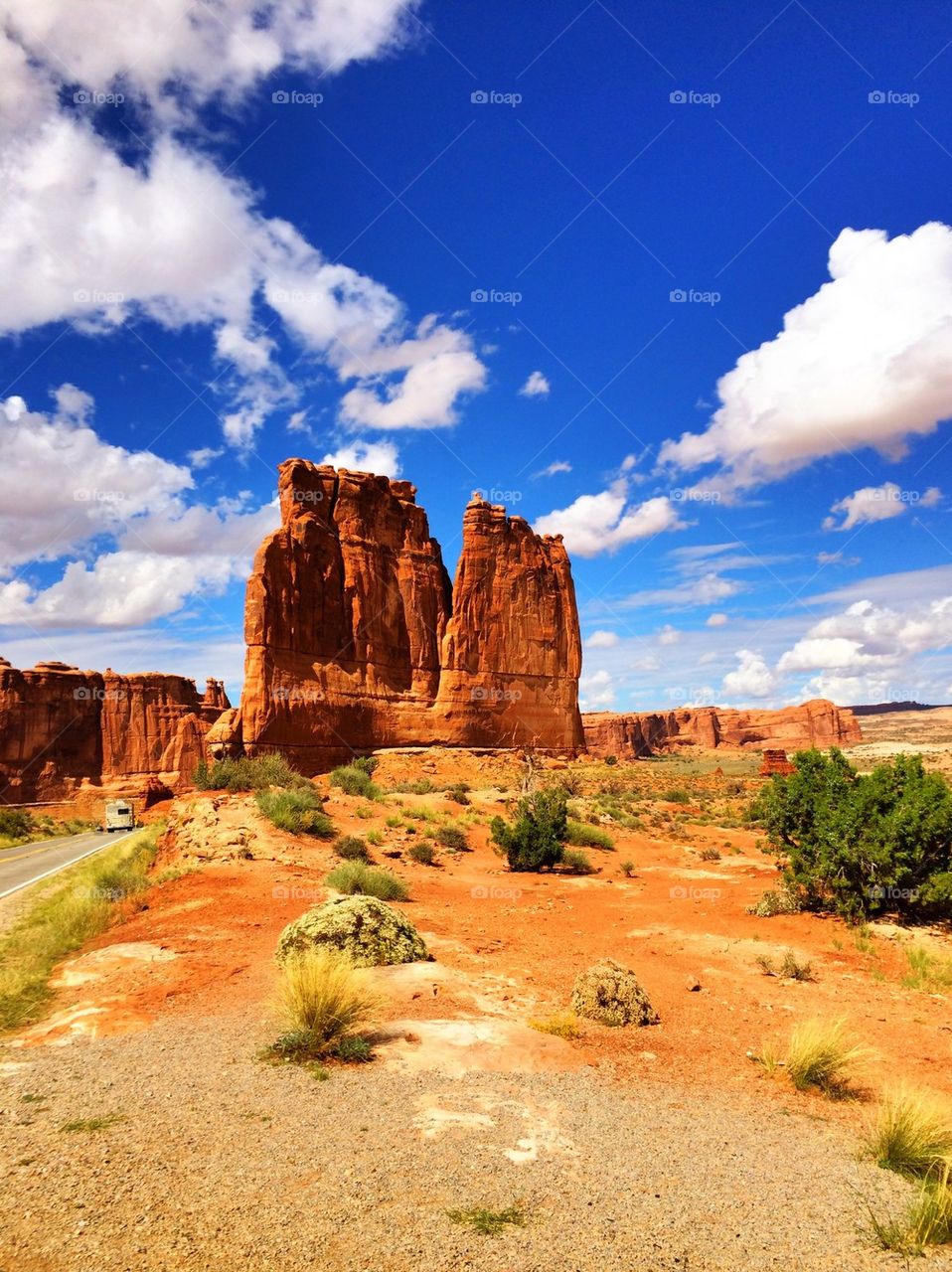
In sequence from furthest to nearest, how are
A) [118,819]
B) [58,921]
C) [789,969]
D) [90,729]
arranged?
[90,729] → [118,819] → [58,921] → [789,969]

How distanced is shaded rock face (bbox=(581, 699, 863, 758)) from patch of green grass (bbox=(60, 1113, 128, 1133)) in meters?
112

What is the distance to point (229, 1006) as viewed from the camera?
7.44 m

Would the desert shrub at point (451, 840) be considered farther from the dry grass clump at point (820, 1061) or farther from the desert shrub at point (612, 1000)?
the dry grass clump at point (820, 1061)

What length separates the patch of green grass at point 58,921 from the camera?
7789 mm

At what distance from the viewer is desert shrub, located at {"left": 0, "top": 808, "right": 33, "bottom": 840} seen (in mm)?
32375

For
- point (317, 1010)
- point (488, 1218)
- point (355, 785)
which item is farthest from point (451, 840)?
point (488, 1218)

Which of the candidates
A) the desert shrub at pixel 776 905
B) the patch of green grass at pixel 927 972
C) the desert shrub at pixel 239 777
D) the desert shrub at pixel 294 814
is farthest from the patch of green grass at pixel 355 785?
the patch of green grass at pixel 927 972

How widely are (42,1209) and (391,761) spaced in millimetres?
42617

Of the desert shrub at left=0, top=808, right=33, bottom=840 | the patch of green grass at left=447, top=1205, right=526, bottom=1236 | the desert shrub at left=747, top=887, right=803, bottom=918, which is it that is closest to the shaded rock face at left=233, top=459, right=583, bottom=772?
the desert shrub at left=0, top=808, right=33, bottom=840

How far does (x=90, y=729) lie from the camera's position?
226 ft

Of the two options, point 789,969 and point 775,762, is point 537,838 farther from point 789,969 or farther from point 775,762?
point 775,762

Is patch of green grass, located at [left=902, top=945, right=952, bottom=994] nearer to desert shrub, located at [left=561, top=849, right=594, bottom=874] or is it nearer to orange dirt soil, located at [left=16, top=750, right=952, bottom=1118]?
orange dirt soil, located at [left=16, top=750, right=952, bottom=1118]

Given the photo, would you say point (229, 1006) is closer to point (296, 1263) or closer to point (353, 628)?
point (296, 1263)

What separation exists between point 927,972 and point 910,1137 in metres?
6.58
